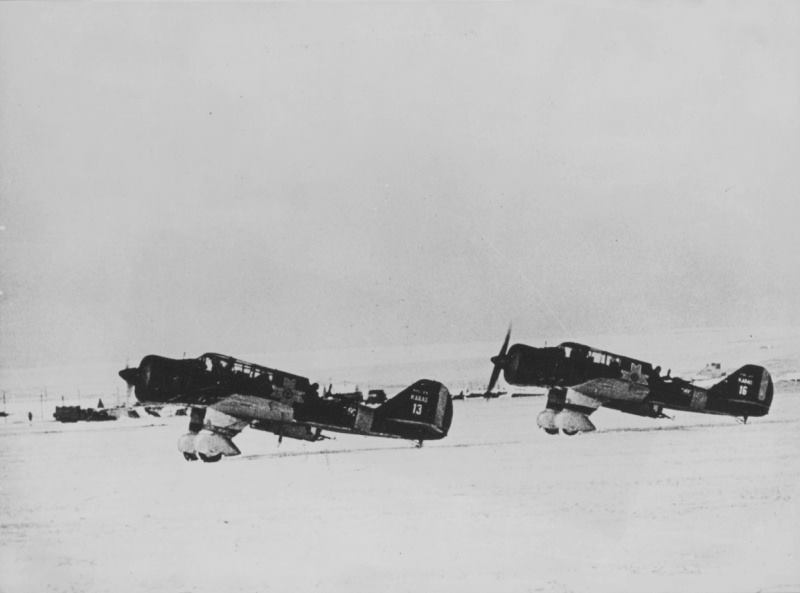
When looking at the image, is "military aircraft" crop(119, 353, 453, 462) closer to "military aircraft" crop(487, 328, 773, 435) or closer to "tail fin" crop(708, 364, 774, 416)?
"military aircraft" crop(487, 328, 773, 435)

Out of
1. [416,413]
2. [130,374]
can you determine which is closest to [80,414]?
[130,374]

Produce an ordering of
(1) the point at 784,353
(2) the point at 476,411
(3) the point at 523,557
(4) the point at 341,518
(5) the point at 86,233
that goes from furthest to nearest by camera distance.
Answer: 1. (2) the point at 476,411
2. (1) the point at 784,353
3. (5) the point at 86,233
4. (4) the point at 341,518
5. (3) the point at 523,557

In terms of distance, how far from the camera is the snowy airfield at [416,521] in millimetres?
8141

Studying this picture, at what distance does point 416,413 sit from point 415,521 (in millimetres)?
2366

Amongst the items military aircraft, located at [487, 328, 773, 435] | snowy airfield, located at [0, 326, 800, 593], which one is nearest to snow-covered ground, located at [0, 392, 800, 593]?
snowy airfield, located at [0, 326, 800, 593]

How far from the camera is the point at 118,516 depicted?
8.96m

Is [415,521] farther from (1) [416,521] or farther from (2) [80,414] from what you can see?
(2) [80,414]

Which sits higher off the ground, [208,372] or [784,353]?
[784,353]

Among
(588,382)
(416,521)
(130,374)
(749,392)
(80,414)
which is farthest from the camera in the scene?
(80,414)

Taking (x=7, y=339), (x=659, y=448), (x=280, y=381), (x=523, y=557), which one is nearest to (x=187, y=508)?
(x=280, y=381)

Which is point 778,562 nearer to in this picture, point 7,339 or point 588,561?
point 588,561

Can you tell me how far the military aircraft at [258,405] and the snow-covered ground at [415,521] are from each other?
33 centimetres

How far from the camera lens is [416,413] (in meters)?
11.0

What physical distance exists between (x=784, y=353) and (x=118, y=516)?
8684mm
